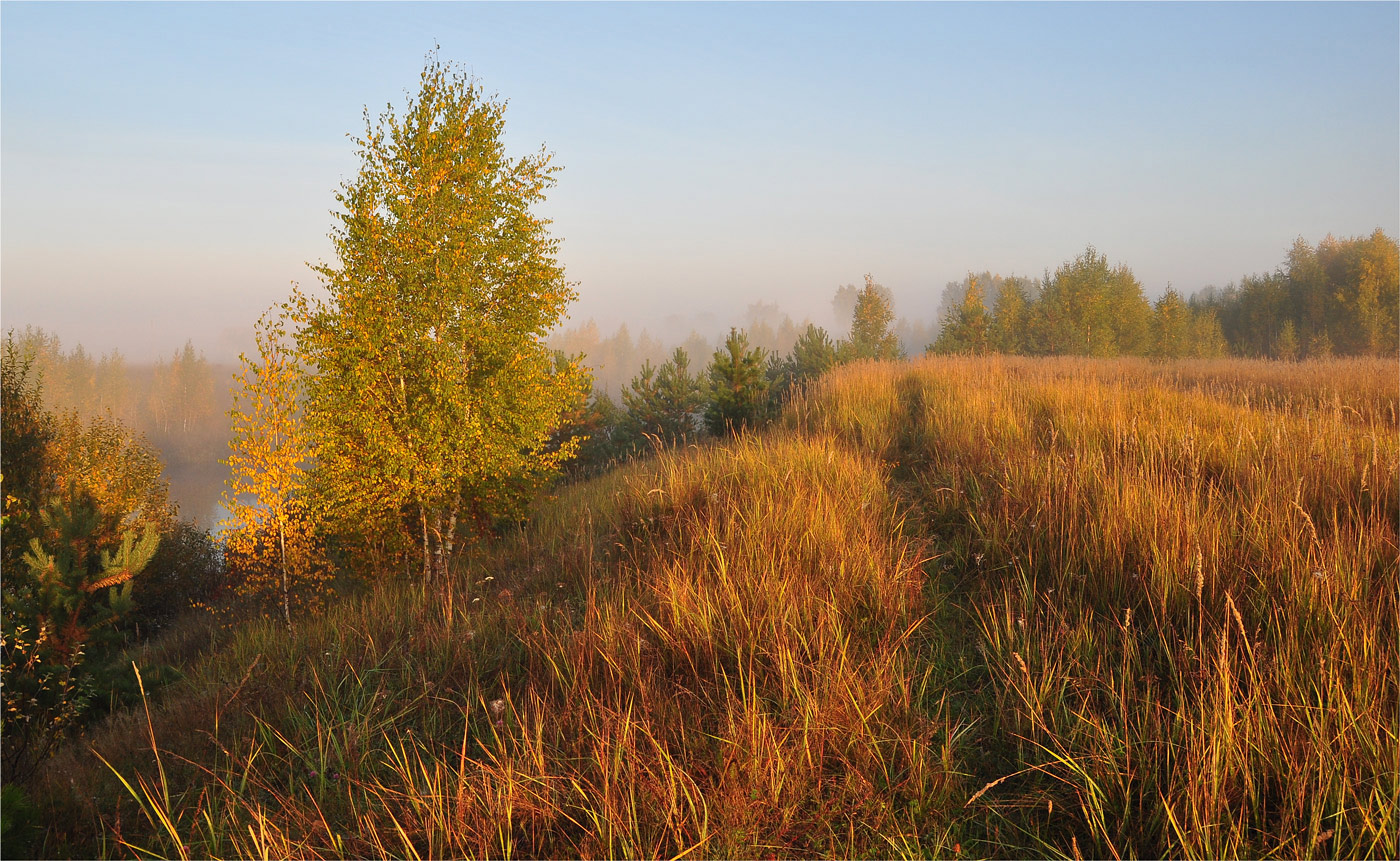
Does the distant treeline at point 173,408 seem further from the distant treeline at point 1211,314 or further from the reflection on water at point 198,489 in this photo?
the distant treeline at point 1211,314

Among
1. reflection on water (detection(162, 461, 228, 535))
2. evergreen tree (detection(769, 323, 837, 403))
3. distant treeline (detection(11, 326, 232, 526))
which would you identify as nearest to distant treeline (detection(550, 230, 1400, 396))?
evergreen tree (detection(769, 323, 837, 403))

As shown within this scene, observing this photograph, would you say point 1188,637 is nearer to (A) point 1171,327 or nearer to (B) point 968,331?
(B) point 968,331

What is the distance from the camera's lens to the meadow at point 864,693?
2.24 meters

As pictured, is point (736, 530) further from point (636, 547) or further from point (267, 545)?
point (267, 545)

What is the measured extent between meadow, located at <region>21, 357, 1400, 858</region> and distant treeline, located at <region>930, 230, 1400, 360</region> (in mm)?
38535

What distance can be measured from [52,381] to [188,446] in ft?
115

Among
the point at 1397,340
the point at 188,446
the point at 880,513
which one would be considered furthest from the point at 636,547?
the point at 188,446

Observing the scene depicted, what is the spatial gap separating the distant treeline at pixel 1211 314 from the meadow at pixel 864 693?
38.5 meters

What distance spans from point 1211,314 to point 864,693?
229 ft

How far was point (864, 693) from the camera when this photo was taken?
281cm

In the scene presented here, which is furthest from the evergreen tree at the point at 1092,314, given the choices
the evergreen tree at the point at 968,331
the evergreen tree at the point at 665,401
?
the evergreen tree at the point at 665,401

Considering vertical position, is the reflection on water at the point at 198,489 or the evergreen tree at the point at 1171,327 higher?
the evergreen tree at the point at 1171,327

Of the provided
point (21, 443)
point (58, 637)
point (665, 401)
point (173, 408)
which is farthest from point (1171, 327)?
point (173, 408)

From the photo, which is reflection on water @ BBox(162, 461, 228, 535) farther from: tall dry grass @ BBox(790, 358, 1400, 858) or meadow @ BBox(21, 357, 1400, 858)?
tall dry grass @ BBox(790, 358, 1400, 858)
